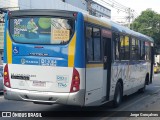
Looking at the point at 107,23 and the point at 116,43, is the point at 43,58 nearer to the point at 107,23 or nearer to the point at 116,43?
the point at 107,23

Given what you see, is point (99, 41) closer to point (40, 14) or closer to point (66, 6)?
point (40, 14)

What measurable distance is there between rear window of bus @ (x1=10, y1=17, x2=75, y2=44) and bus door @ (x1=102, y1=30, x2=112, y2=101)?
1870mm

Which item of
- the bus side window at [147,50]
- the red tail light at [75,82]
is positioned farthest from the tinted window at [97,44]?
the bus side window at [147,50]

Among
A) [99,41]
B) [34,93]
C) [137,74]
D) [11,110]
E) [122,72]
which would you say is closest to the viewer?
[34,93]

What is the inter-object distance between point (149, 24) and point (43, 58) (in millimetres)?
56143

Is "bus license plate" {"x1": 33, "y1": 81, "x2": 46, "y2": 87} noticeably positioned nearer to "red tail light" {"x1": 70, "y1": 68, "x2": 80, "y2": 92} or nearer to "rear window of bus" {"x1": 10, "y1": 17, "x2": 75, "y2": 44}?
"red tail light" {"x1": 70, "y1": 68, "x2": 80, "y2": 92}

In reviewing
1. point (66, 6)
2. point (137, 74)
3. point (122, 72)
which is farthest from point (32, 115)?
point (66, 6)

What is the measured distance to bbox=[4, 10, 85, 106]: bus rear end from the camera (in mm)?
9562

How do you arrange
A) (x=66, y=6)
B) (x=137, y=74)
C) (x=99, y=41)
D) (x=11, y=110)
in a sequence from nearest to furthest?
(x=99, y=41)
(x=11, y=110)
(x=137, y=74)
(x=66, y=6)

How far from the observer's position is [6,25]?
10383mm

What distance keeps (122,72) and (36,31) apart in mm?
4659

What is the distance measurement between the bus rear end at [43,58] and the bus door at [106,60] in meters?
1.86

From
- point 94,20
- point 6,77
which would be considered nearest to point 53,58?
point 6,77

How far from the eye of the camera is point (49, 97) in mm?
9625
